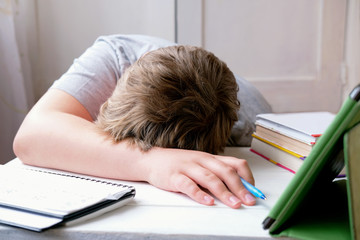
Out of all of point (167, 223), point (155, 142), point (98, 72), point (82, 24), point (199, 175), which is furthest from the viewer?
point (82, 24)

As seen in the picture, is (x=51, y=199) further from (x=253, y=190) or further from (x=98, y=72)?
(x=98, y=72)

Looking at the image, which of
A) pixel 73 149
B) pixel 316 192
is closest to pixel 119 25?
pixel 73 149

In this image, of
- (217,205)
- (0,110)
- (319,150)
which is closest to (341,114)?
(319,150)

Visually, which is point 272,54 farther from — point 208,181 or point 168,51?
point 208,181

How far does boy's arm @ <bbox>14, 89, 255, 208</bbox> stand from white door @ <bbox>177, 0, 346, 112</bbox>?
124cm

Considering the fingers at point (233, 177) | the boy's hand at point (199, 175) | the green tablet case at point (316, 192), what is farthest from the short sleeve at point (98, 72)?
the green tablet case at point (316, 192)

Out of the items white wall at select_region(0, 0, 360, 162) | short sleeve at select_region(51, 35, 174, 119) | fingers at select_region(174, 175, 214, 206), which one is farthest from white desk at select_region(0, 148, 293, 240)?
white wall at select_region(0, 0, 360, 162)

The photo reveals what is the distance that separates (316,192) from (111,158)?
1.23ft

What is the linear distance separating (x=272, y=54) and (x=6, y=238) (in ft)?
6.14

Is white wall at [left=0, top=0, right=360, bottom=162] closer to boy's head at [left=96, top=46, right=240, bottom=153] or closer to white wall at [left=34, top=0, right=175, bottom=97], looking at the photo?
white wall at [left=34, top=0, right=175, bottom=97]

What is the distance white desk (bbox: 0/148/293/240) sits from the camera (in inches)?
20.4

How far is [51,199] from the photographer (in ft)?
1.83

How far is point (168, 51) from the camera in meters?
0.84

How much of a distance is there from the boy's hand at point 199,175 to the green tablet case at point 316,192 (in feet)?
0.34
